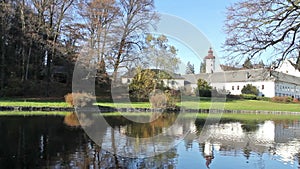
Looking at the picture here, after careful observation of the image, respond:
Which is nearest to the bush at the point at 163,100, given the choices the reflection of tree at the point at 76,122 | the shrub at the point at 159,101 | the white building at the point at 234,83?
the shrub at the point at 159,101

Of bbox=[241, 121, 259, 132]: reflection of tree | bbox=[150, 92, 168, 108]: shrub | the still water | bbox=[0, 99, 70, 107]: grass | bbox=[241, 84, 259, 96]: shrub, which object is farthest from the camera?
bbox=[241, 84, 259, 96]: shrub

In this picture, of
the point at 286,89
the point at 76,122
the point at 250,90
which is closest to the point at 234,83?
the point at 250,90

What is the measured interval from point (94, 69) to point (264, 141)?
20.1 m

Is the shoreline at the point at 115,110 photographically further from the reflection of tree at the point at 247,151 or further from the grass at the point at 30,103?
the reflection of tree at the point at 247,151

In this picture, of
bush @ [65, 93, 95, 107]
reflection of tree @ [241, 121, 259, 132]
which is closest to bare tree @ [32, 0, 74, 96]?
bush @ [65, 93, 95, 107]

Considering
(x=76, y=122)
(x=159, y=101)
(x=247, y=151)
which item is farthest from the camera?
(x=159, y=101)

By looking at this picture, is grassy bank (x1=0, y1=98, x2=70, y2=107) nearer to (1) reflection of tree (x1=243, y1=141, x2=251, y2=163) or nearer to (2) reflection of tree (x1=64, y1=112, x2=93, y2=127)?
(2) reflection of tree (x1=64, y1=112, x2=93, y2=127)

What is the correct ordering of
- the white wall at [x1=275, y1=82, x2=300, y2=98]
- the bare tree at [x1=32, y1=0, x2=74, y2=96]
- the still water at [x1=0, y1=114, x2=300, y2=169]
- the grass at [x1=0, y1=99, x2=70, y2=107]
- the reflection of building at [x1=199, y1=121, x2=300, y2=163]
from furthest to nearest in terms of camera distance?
1. the white wall at [x1=275, y1=82, x2=300, y2=98]
2. the bare tree at [x1=32, y1=0, x2=74, y2=96]
3. the grass at [x1=0, y1=99, x2=70, y2=107]
4. the reflection of building at [x1=199, y1=121, x2=300, y2=163]
5. the still water at [x1=0, y1=114, x2=300, y2=169]

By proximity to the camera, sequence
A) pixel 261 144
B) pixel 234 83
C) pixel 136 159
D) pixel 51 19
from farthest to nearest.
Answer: pixel 234 83 < pixel 51 19 < pixel 261 144 < pixel 136 159

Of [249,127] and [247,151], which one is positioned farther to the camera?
[249,127]

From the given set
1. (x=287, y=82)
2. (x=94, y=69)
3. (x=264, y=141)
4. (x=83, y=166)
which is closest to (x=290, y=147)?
(x=264, y=141)

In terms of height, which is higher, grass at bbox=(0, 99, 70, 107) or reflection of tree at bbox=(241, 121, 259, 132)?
grass at bbox=(0, 99, 70, 107)

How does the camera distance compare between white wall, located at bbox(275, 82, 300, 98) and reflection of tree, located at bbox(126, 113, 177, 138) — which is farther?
white wall, located at bbox(275, 82, 300, 98)

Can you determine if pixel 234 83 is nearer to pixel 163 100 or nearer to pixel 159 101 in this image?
pixel 163 100
